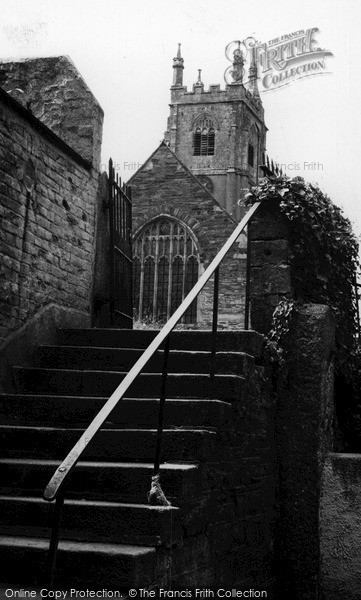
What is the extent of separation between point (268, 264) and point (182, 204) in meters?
19.5

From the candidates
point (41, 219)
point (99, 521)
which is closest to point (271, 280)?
point (41, 219)

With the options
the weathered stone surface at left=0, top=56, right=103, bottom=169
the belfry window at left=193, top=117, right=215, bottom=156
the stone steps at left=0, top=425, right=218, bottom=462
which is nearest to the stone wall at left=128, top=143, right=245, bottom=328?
the weathered stone surface at left=0, top=56, right=103, bottom=169

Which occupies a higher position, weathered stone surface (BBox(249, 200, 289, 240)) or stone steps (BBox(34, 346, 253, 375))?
weathered stone surface (BBox(249, 200, 289, 240))

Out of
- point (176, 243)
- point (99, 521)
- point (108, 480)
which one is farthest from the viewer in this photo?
point (176, 243)

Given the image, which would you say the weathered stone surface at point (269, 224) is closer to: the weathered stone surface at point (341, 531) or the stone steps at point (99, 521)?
the weathered stone surface at point (341, 531)

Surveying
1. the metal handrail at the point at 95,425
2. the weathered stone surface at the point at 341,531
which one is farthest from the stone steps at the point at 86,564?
the weathered stone surface at the point at 341,531

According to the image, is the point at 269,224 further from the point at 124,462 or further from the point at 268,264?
the point at 124,462

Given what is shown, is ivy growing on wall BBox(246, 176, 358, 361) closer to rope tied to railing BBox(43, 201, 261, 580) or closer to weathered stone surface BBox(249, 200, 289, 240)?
weathered stone surface BBox(249, 200, 289, 240)

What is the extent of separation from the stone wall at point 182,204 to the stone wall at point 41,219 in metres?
15.9

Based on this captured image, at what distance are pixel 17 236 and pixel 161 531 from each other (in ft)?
8.98

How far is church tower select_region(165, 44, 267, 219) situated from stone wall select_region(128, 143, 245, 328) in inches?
844

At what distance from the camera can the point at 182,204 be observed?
24.7 metres

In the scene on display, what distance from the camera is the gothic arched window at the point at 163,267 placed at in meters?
25.3

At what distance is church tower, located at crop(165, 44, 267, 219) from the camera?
47250 mm
